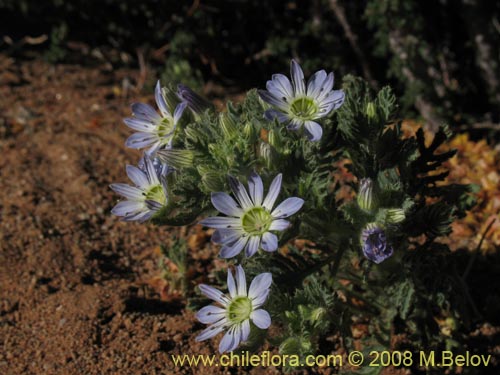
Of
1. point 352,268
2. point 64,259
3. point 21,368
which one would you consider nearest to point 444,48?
point 352,268

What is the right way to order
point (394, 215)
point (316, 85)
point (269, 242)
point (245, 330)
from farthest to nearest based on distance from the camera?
point (316, 85)
point (394, 215)
point (245, 330)
point (269, 242)

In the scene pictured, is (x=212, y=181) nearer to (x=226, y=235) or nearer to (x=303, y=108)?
(x=226, y=235)

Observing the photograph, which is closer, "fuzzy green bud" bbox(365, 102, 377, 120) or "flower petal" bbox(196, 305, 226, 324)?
"flower petal" bbox(196, 305, 226, 324)

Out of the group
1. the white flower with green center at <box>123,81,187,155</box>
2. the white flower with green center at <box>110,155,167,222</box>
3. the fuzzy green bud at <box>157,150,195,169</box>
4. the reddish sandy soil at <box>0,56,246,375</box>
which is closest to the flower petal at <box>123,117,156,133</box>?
the white flower with green center at <box>123,81,187,155</box>

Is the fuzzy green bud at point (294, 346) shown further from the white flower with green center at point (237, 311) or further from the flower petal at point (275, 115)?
the flower petal at point (275, 115)

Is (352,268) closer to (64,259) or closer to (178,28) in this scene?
(64,259)

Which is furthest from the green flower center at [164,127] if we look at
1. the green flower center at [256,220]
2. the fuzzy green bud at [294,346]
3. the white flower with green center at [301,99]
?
the fuzzy green bud at [294,346]

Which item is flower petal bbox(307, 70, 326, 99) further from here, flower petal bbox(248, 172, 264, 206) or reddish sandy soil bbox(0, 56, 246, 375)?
reddish sandy soil bbox(0, 56, 246, 375)

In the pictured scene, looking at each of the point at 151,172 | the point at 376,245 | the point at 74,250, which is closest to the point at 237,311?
the point at 376,245
